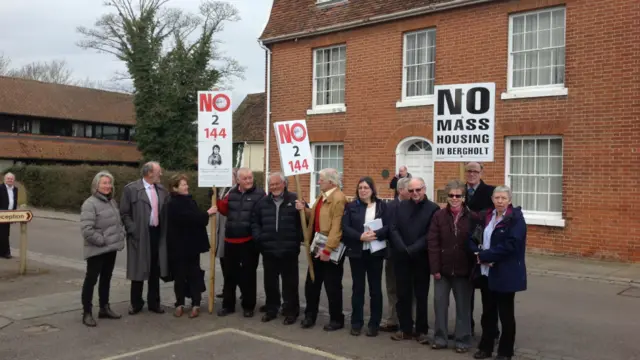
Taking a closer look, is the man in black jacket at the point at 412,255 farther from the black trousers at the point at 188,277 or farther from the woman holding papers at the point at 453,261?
the black trousers at the point at 188,277

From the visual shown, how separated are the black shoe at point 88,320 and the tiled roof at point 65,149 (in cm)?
3321

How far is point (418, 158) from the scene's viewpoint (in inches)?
607

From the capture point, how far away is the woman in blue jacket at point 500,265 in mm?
5684

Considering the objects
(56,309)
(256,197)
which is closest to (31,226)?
(56,309)

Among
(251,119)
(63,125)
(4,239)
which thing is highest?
(251,119)

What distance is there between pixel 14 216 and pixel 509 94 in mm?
10562

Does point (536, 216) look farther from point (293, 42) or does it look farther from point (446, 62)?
point (293, 42)

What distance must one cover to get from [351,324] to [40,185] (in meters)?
24.6

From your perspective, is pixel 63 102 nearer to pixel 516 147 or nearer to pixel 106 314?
pixel 516 147

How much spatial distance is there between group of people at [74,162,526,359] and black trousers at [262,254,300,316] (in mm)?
13

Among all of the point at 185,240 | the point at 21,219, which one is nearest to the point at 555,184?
the point at 185,240

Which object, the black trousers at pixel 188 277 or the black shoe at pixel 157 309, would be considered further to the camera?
the black shoe at pixel 157 309

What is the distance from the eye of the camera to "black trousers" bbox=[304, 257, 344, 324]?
698 centimetres

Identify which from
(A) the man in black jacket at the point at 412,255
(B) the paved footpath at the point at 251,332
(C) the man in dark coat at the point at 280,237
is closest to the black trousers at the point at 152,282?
(B) the paved footpath at the point at 251,332
